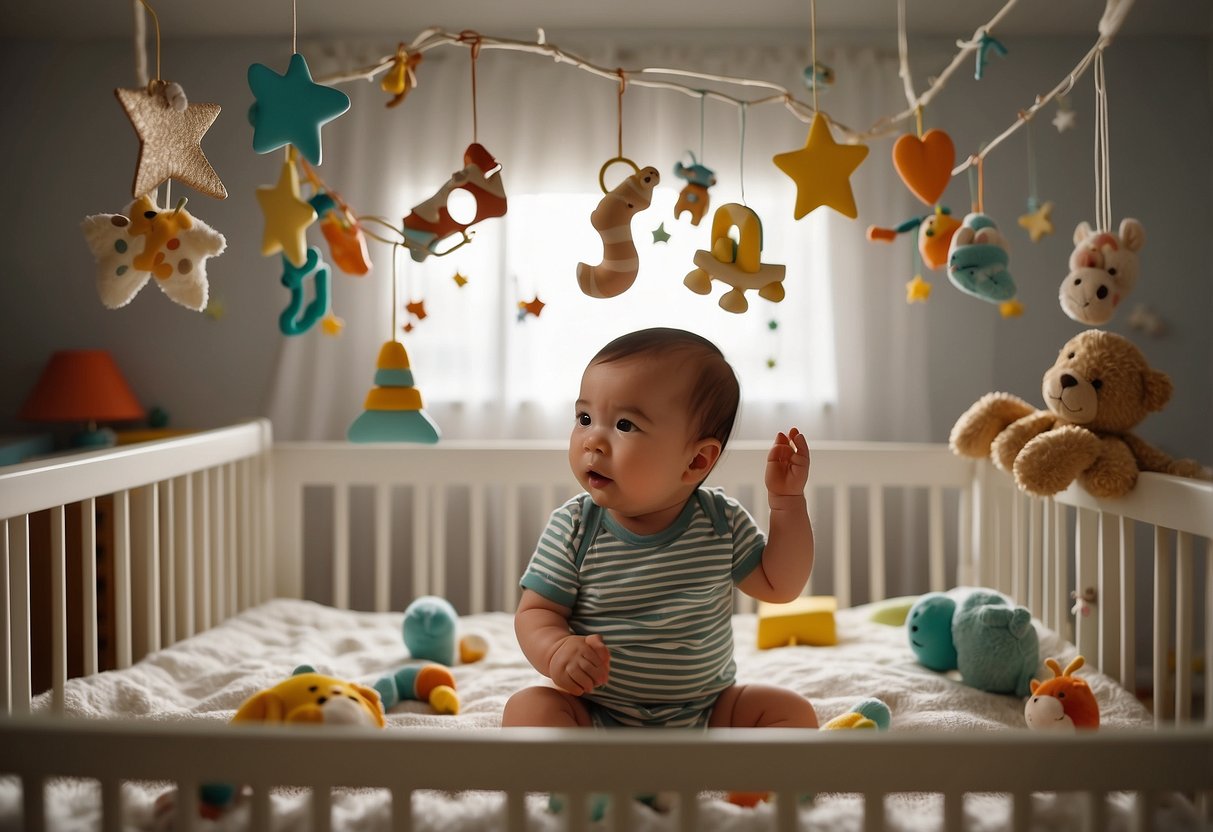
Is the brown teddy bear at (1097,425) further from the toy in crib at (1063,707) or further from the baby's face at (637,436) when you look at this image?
the baby's face at (637,436)

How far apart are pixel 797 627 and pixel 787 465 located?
27.9 inches

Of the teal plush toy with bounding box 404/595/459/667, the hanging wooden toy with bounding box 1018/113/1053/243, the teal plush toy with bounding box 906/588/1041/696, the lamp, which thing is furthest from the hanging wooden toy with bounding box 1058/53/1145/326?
the lamp

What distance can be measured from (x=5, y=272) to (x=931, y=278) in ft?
8.48

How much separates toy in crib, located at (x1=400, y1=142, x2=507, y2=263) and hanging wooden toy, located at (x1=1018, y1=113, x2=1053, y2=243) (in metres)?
0.84

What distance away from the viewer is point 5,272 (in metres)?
2.75

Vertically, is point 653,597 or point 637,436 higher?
point 637,436

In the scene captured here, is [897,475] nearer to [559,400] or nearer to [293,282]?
[559,400]

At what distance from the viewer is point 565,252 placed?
2.63 meters

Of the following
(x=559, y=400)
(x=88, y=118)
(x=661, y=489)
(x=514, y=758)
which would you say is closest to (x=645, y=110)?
(x=559, y=400)

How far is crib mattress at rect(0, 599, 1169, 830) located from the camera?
2.92 feet

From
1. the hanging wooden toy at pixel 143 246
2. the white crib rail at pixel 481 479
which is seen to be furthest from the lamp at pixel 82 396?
the hanging wooden toy at pixel 143 246

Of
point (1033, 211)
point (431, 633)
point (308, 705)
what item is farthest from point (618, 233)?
point (1033, 211)

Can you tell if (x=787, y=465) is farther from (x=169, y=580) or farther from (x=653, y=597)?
(x=169, y=580)

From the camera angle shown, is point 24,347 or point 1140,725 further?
point 24,347
